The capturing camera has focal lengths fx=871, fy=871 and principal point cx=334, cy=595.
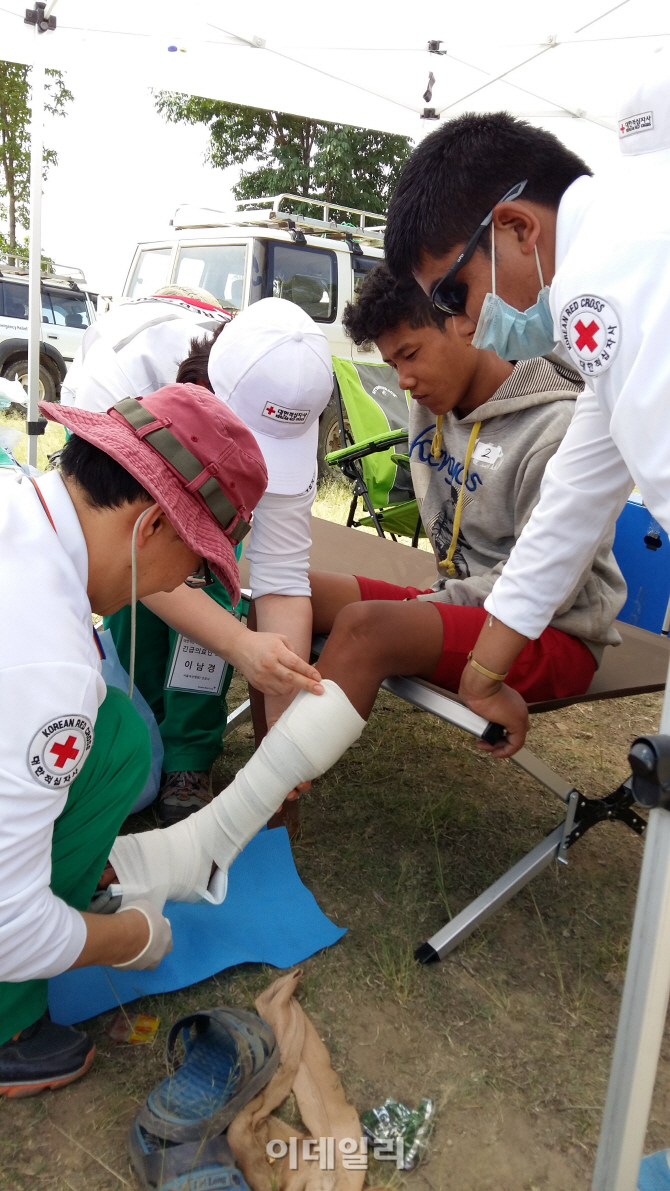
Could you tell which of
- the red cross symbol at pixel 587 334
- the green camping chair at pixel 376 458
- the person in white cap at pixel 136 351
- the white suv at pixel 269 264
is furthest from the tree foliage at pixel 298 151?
the red cross symbol at pixel 587 334

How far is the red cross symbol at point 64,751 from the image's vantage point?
3.27ft

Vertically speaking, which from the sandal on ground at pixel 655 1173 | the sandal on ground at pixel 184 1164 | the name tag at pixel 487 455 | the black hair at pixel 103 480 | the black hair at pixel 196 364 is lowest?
the sandal on ground at pixel 184 1164

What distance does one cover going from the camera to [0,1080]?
1299mm

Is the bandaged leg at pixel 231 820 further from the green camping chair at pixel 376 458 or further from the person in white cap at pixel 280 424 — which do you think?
the green camping chair at pixel 376 458

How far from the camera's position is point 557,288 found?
37.8 inches

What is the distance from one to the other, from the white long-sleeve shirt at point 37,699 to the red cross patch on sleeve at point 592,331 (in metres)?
0.62

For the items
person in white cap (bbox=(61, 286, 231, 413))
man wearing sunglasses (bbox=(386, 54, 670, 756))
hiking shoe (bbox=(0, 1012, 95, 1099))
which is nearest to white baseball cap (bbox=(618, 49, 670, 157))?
man wearing sunglasses (bbox=(386, 54, 670, 756))

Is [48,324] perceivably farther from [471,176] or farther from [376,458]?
[471,176]

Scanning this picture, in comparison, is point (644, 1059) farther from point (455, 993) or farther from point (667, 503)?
point (455, 993)

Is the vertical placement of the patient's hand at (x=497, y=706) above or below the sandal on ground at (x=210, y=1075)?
above

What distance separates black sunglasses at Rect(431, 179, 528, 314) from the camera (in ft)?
3.86

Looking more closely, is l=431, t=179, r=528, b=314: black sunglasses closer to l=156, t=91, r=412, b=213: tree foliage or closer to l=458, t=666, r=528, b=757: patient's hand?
l=458, t=666, r=528, b=757: patient's hand

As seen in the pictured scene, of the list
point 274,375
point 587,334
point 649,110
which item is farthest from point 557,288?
point 274,375

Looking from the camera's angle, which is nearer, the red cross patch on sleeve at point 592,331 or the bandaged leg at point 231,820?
the red cross patch on sleeve at point 592,331
